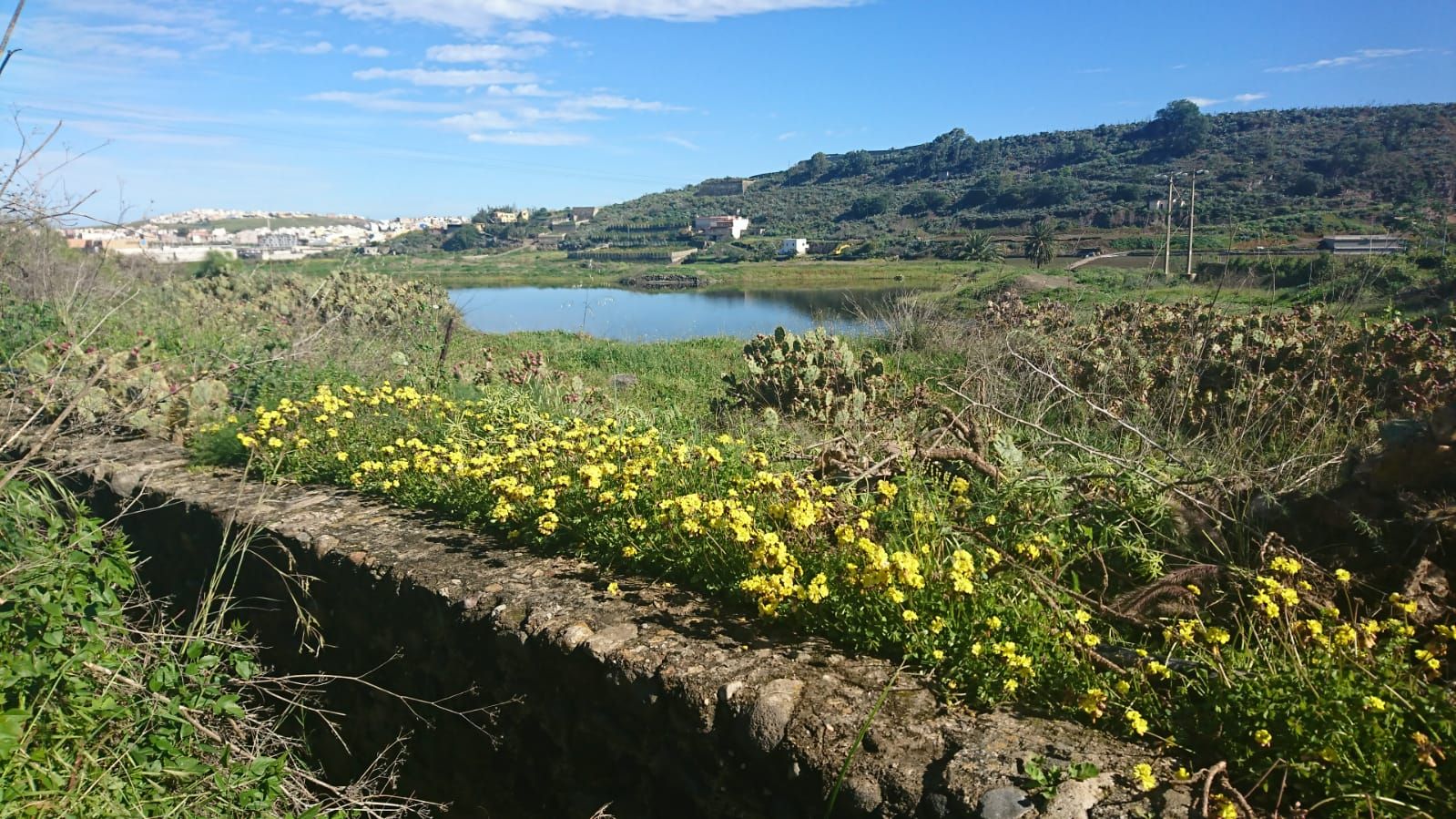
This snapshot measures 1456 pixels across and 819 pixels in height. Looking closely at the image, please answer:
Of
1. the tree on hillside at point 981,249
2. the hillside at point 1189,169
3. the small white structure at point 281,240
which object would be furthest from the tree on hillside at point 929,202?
the small white structure at point 281,240

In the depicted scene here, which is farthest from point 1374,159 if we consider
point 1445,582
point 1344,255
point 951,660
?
point 951,660

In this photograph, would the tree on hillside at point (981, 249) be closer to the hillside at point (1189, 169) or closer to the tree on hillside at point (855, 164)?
the hillside at point (1189, 169)

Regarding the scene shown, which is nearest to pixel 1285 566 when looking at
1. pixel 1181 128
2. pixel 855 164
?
pixel 1181 128

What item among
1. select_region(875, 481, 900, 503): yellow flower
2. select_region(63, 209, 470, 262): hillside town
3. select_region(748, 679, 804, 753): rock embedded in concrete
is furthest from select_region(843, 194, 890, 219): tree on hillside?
select_region(748, 679, 804, 753): rock embedded in concrete

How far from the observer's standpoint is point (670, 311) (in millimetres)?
25078

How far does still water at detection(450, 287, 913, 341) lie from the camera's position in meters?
16.0

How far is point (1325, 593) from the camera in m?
2.70

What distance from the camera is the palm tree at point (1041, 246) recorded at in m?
18.2

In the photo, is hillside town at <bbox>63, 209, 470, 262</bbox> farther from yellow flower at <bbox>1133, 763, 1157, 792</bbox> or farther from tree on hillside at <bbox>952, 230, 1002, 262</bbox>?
tree on hillside at <bbox>952, 230, 1002, 262</bbox>

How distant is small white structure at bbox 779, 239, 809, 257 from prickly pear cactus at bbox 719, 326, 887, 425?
96.3 feet

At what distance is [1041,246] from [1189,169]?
5.42 metres

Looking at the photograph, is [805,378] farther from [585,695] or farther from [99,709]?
[99,709]

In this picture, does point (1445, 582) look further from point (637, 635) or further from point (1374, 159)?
point (1374, 159)

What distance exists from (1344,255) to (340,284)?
58.7ft
